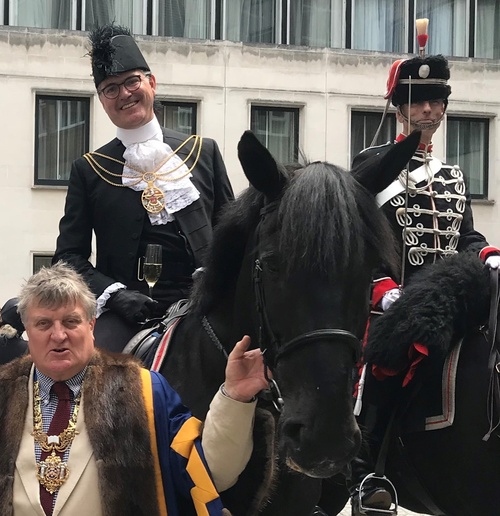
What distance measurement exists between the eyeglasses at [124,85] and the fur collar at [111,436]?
182cm

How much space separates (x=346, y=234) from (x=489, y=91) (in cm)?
2055

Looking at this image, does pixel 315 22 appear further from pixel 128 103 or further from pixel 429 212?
pixel 128 103

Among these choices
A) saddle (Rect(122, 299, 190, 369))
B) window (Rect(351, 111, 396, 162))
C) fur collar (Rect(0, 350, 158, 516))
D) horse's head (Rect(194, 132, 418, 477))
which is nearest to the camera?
horse's head (Rect(194, 132, 418, 477))

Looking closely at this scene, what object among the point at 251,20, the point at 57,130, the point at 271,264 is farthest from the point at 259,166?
the point at 251,20

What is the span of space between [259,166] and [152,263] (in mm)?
1118

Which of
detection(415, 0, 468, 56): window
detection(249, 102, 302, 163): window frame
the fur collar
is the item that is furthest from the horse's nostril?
detection(415, 0, 468, 56): window

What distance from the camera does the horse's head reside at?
3193 mm

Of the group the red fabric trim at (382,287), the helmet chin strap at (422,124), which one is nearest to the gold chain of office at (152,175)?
the red fabric trim at (382,287)

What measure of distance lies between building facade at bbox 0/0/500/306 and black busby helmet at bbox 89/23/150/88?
14.9 metres

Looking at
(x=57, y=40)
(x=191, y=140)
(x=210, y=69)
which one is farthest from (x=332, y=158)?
(x=191, y=140)

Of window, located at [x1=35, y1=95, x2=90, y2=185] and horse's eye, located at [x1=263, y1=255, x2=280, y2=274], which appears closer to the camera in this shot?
horse's eye, located at [x1=263, y1=255, x2=280, y2=274]

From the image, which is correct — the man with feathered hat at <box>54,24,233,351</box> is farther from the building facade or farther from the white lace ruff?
the building facade

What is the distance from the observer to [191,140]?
513 centimetres

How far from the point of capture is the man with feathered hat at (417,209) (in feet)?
17.4
